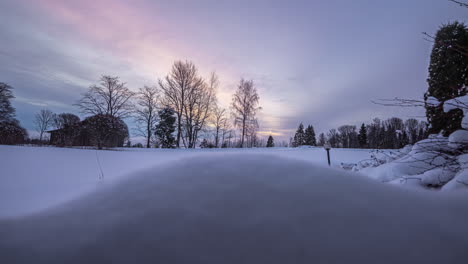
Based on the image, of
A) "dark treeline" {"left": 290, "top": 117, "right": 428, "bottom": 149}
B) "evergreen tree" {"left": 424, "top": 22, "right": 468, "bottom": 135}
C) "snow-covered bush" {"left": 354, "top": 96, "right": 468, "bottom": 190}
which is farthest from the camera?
"dark treeline" {"left": 290, "top": 117, "right": 428, "bottom": 149}

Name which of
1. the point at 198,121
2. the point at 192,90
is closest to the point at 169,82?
the point at 192,90

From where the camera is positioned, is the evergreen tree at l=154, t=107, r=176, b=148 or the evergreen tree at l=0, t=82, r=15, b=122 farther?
the evergreen tree at l=154, t=107, r=176, b=148

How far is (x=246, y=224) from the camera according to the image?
0.50m

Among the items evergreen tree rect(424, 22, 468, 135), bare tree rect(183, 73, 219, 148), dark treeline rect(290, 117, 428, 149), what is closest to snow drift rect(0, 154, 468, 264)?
evergreen tree rect(424, 22, 468, 135)

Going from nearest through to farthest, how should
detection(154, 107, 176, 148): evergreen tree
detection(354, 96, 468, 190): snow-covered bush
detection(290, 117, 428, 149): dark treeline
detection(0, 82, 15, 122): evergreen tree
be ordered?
detection(354, 96, 468, 190): snow-covered bush, detection(0, 82, 15, 122): evergreen tree, detection(154, 107, 176, 148): evergreen tree, detection(290, 117, 428, 149): dark treeline

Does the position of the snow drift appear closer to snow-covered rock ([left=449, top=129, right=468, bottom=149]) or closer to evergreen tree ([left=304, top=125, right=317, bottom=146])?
snow-covered rock ([left=449, top=129, right=468, bottom=149])

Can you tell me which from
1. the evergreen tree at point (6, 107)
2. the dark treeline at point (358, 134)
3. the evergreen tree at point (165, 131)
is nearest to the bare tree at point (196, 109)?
the evergreen tree at point (165, 131)

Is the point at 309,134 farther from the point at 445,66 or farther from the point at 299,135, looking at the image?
the point at 445,66

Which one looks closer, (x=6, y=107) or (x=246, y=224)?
(x=246, y=224)

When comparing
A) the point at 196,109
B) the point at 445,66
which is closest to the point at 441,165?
the point at 445,66

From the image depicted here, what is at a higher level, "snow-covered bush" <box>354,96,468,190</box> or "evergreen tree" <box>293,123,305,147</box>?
"evergreen tree" <box>293,123,305,147</box>

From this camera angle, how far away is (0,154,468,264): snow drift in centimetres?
44

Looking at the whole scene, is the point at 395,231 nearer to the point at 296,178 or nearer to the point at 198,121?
the point at 296,178

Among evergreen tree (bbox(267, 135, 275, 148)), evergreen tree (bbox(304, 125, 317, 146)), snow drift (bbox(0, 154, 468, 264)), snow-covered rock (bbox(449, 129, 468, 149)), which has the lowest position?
snow drift (bbox(0, 154, 468, 264))
